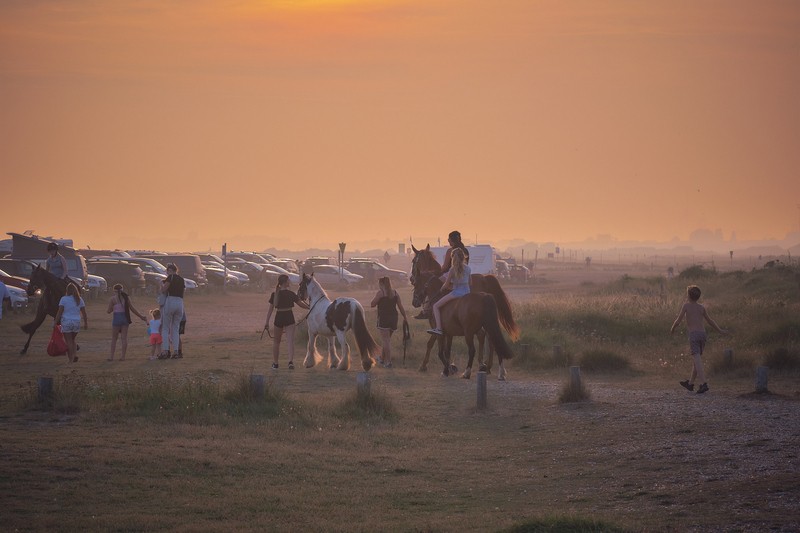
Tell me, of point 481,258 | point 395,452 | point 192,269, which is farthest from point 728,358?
point 481,258

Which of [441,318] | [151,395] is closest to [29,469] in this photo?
[151,395]

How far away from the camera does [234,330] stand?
34906 mm

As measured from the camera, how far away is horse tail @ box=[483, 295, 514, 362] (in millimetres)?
19859

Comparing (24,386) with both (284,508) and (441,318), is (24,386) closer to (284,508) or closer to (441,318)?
(441,318)

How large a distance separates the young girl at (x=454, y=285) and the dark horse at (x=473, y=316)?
115 mm

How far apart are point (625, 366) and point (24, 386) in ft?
41.6

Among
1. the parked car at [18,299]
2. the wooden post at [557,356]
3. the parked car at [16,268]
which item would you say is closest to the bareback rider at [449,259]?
the wooden post at [557,356]

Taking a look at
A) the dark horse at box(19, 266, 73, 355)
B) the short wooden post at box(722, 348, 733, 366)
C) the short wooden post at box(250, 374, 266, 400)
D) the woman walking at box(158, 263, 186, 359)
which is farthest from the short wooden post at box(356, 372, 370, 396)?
the dark horse at box(19, 266, 73, 355)

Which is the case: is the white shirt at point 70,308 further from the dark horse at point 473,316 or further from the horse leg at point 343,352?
the dark horse at point 473,316

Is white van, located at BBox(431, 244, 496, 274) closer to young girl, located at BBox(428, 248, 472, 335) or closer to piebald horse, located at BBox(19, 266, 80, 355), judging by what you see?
piebald horse, located at BBox(19, 266, 80, 355)

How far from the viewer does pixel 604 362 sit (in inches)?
907

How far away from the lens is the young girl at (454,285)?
20.2m

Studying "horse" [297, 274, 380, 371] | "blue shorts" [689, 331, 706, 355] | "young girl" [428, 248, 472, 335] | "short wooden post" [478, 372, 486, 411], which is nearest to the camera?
"short wooden post" [478, 372, 486, 411]

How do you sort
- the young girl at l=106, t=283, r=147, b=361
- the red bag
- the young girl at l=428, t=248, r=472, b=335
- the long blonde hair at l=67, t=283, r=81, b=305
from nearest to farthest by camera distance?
the young girl at l=428, t=248, r=472, b=335 → the long blonde hair at l=67, t=283, r=81, b=305 → the red bag → the young girl at l=106, t=283, r=147, b=361
